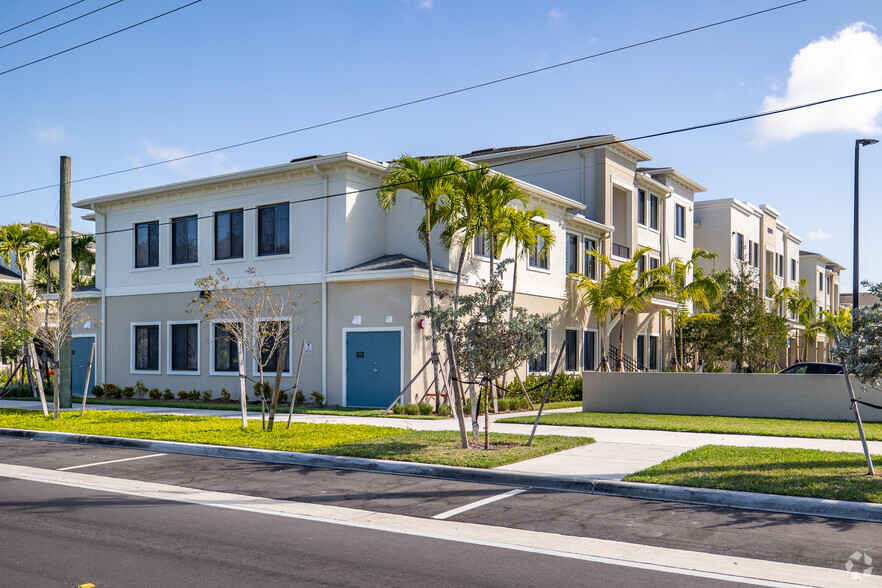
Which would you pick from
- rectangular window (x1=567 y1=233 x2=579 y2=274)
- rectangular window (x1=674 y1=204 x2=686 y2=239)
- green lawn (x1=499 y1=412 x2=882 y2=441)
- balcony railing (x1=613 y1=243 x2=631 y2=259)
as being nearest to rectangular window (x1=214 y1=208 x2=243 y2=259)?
green lawn (x1=499 y1=412 x2=882 y2=441)

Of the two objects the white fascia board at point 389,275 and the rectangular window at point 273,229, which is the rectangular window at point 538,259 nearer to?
the white fascia board at point 389,275

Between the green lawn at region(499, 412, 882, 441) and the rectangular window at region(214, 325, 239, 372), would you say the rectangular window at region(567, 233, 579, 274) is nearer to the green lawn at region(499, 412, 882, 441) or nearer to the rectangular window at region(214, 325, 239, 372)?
the green lawn at region(499, 412, 882, 441)

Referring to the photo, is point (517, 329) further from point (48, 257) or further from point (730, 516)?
point (48, 257)

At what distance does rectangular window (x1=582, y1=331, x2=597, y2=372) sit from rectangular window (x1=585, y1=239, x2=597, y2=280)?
2214 mm

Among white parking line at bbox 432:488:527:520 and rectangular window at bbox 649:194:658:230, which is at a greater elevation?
rectangular window at bbox 649:194:658:230

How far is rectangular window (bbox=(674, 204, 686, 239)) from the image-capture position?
126 feet

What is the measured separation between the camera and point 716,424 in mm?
17062

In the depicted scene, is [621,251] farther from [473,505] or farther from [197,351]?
[473,505]

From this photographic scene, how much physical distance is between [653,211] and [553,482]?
27.5m

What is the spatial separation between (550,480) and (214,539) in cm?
450

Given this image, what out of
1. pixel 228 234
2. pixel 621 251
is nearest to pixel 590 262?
pixel 621 251

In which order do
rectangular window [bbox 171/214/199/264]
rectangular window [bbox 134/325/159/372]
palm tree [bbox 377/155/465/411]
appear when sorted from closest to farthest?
palm tree [bbox 377/155/465/411] < rectangular window [bbox 171/214/199/264] < rectangular window [bbox 134/325/159/372]

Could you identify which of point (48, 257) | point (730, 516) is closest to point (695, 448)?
point (730, 516)

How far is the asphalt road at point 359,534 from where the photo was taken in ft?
20.7
